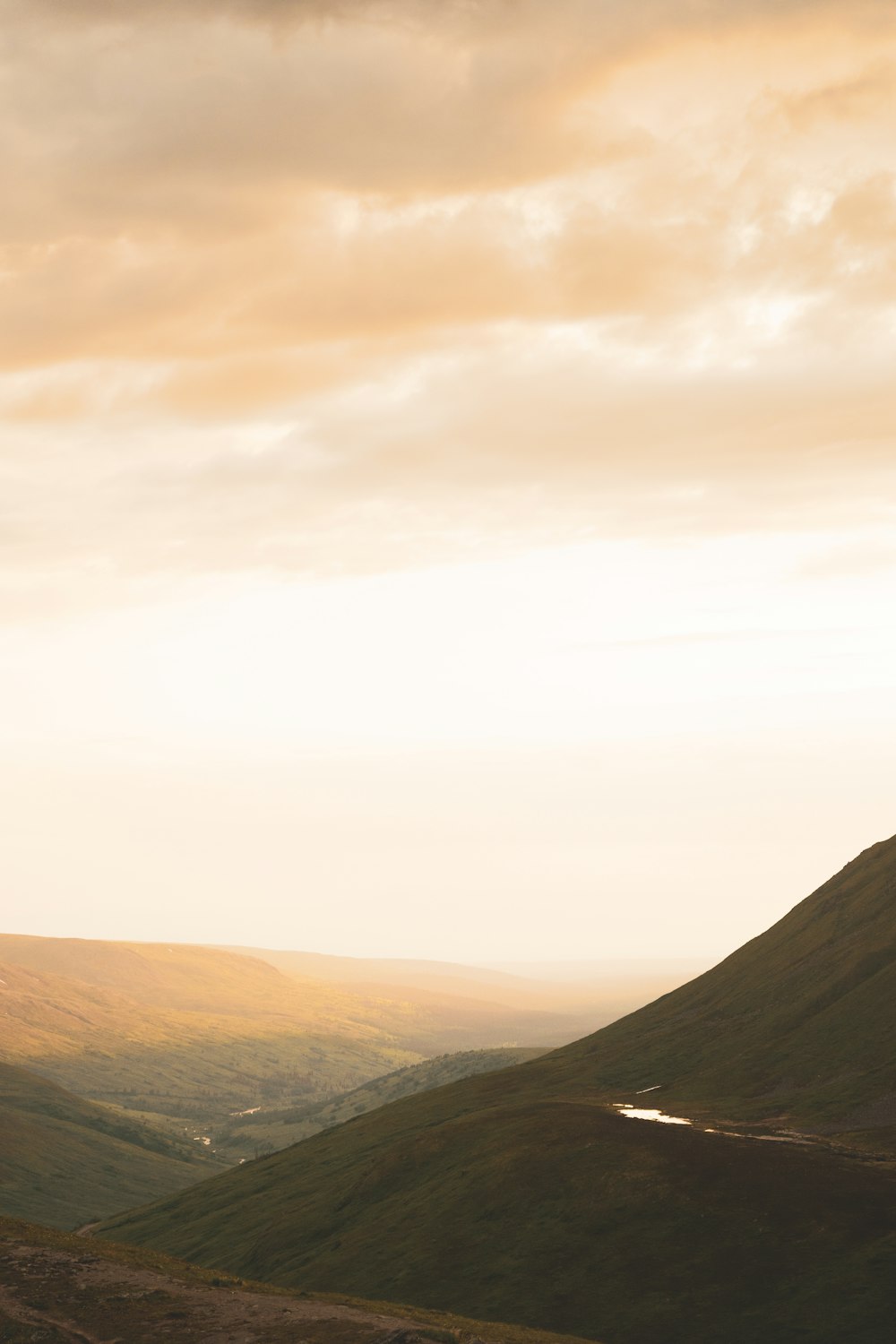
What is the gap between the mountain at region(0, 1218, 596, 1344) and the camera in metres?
A: 62.0

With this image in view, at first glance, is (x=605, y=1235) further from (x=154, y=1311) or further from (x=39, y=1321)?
(x=39, y=1321)

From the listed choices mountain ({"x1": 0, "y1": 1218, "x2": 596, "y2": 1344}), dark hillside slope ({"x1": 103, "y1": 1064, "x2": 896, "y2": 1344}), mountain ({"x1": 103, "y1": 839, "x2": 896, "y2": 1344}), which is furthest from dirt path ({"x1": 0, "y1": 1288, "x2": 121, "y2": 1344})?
mountain ({"x1": 103, "y1": 839, "x2": 896, "y2": 1344})

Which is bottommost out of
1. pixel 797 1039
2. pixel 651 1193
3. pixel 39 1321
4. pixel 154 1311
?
pixel 651 1193

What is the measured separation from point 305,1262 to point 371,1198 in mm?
17271

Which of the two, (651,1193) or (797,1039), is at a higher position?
(797,1039)

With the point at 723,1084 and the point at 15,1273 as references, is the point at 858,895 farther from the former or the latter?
the point at 15,1273

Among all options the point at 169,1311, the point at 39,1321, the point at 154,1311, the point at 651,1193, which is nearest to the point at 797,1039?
the point at 651,1193

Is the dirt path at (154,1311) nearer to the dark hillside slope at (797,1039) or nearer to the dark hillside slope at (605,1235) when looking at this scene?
the dark hillside slope at (605,1235)

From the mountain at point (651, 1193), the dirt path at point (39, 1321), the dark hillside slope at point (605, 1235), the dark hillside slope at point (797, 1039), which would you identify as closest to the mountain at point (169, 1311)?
the dirt path at point (39, 1321)

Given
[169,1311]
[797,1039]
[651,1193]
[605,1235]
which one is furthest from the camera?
[797,1039]

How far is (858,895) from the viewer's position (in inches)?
7515

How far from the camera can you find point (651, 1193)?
315ft

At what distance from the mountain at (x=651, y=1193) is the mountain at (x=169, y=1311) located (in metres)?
14.9

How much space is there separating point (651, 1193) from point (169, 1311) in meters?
45.6
